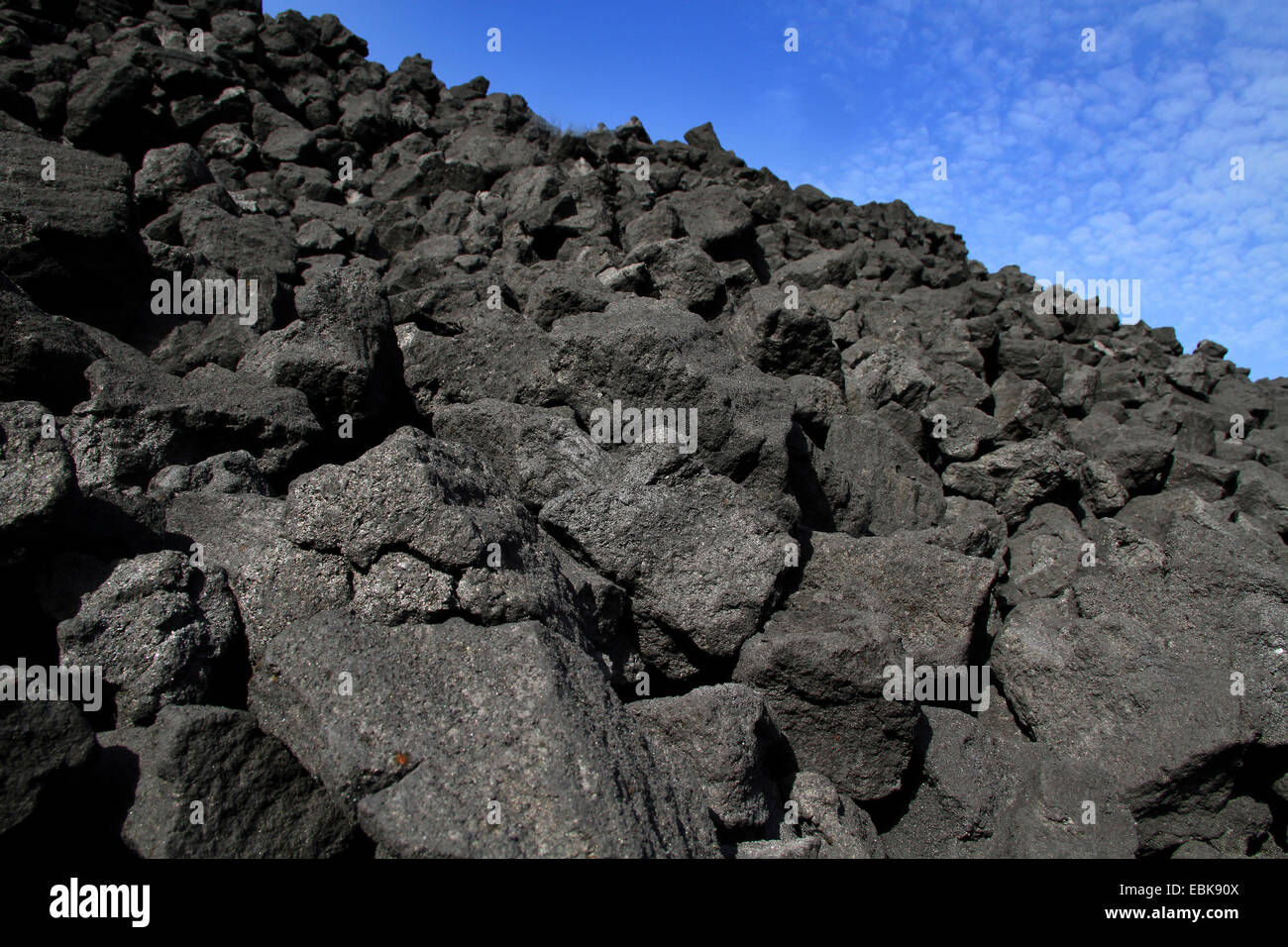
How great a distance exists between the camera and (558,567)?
446 centimetres

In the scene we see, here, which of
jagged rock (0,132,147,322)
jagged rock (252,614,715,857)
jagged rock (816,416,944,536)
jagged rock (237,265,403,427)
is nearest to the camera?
jagged rock (252,614,715,857)

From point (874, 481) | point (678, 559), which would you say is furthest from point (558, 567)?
point (874, 481)

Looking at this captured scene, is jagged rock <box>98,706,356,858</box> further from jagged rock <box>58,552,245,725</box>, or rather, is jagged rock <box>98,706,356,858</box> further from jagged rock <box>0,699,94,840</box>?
jagged rock <box>58,552,245,725</box>

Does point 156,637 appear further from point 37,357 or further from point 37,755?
point 37,357

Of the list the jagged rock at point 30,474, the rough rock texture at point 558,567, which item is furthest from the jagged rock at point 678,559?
the jagged rock at point 30,474

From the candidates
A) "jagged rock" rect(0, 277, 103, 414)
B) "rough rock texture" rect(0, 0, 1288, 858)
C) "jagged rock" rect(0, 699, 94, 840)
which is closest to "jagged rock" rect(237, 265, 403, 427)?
"rough rock texture" rect(0, 0, 1288, 858)

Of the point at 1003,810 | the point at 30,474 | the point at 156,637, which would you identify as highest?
the point at 30,474

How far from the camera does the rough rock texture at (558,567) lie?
10.7ft

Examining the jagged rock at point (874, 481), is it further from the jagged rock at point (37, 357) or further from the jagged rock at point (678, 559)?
the jagged rock at point (37, 357)

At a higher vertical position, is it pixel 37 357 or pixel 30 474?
pixel 37 357

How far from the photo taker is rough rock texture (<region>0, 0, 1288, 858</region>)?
10.7ft
